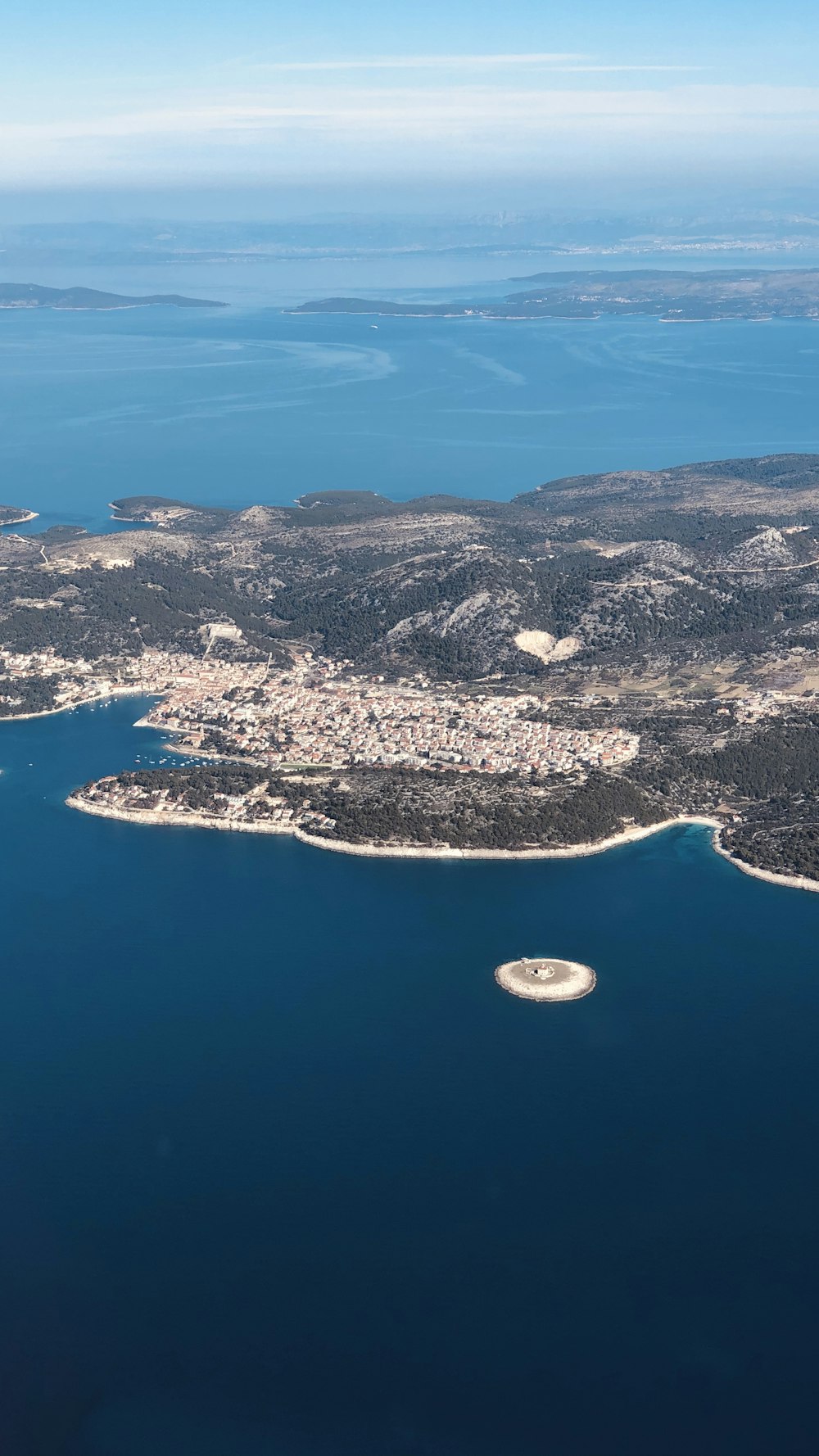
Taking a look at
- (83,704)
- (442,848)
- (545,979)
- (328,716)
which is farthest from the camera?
(83,704)

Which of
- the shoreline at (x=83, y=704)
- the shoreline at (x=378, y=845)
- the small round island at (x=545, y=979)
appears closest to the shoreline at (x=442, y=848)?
the shoreline at (x=378, y=845)

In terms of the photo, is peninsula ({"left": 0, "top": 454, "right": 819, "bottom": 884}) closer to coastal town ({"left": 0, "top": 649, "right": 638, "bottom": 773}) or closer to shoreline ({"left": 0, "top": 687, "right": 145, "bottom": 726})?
coastal town ({"left": 0, "top": 649, "right": 638, "bottom": 773})

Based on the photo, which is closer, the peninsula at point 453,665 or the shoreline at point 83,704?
the peninsula at point 453,665

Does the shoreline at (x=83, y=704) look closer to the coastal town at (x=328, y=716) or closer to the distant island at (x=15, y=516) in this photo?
the coastal town at (x=328, y=716)

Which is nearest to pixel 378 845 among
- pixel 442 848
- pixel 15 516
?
pixel 442 848

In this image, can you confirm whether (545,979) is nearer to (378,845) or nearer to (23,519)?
(378,845)

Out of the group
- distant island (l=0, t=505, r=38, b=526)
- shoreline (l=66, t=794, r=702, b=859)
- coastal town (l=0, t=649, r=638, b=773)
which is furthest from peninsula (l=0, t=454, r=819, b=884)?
distant island (l=0, t=505, r=38, b=526)
